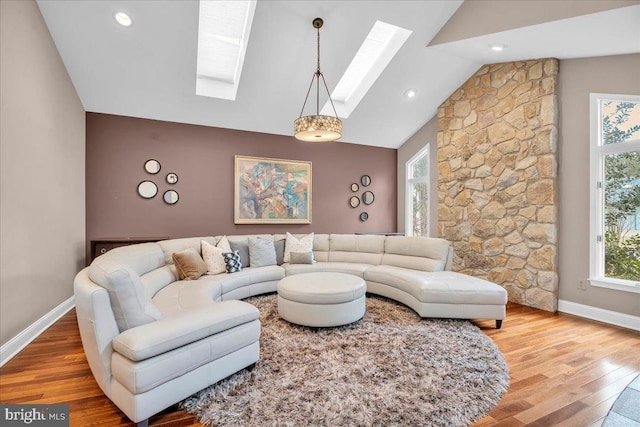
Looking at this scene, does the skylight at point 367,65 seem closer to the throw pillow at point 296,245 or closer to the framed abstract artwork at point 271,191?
the framed abstract artwork at point 271,191

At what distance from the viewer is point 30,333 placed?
2.90 m

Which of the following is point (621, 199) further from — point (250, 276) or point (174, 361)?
point (174, 361)

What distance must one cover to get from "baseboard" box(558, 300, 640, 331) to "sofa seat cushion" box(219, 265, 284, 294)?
369cm

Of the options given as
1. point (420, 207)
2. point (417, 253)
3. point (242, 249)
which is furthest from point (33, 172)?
point (420, 207)

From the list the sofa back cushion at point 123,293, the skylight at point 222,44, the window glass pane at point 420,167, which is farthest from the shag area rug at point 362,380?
the window glass pane at point 420,167

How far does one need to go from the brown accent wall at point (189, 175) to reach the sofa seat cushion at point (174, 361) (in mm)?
3557

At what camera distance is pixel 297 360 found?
2.46 meters

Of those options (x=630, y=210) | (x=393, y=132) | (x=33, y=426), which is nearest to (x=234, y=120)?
(x=393, y=132)

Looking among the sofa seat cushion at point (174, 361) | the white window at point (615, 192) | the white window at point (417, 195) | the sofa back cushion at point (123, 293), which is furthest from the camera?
the white window at point (417, 195)

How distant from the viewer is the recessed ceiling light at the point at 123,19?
3.35 m

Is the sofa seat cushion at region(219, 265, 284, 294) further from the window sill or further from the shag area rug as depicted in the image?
the window sill

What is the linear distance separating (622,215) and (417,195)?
3480 millimetres

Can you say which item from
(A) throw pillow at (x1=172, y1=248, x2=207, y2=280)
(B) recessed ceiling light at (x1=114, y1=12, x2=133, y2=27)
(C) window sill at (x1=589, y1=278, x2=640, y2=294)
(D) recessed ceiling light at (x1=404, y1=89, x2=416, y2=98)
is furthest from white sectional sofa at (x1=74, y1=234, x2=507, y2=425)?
(D) recessed ceiling light at (x1=404, y1=89, x2=416, y2=98)

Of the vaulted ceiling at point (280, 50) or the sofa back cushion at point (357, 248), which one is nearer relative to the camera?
the vaulted ceiling at point (280, 50)
